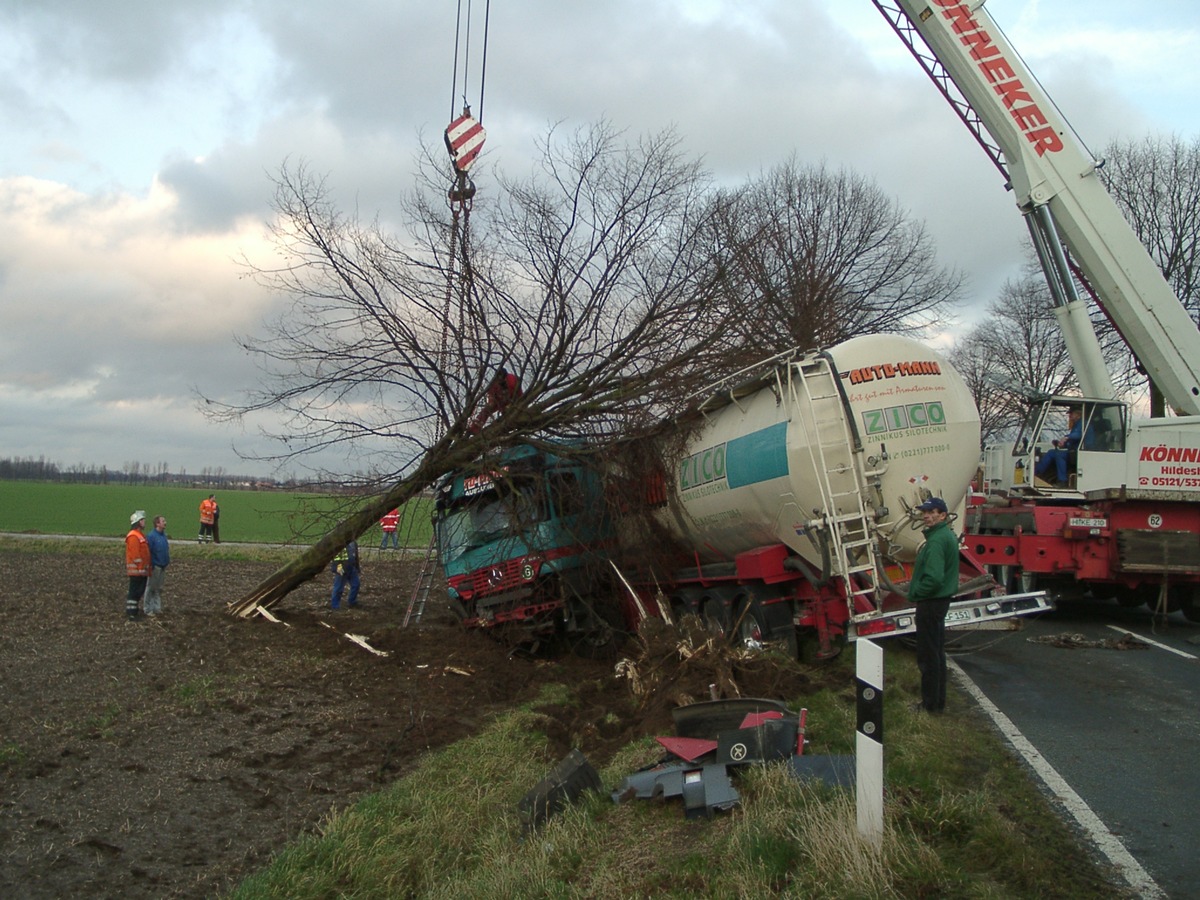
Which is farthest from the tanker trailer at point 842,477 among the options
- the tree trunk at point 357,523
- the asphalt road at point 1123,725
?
the tree trunk at point 357,523

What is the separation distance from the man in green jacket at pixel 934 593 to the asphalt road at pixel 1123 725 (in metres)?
0.72

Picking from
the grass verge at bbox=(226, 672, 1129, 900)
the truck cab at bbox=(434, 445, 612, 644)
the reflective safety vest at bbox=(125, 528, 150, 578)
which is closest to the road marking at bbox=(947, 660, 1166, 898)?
the grass verge at bbox=(226, 672, 1129, 900)

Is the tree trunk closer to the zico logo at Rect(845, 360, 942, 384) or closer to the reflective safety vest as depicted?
the reflective safety vest

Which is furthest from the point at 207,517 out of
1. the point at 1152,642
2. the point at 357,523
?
the point at 1152,642

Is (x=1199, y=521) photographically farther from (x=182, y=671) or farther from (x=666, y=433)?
(x=182, y=671)

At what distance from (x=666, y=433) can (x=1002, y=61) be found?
8.14 m

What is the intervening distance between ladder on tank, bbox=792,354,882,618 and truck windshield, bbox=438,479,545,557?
13.6 feet

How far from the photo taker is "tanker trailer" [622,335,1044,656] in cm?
968

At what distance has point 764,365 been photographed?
10.5 meters

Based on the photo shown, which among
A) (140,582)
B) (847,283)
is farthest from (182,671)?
(847,283)

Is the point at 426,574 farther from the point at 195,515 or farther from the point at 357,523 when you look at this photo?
the point at 195,515

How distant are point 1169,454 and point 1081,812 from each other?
10548 mm

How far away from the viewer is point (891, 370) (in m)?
9.98

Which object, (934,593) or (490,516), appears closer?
(934,593)
